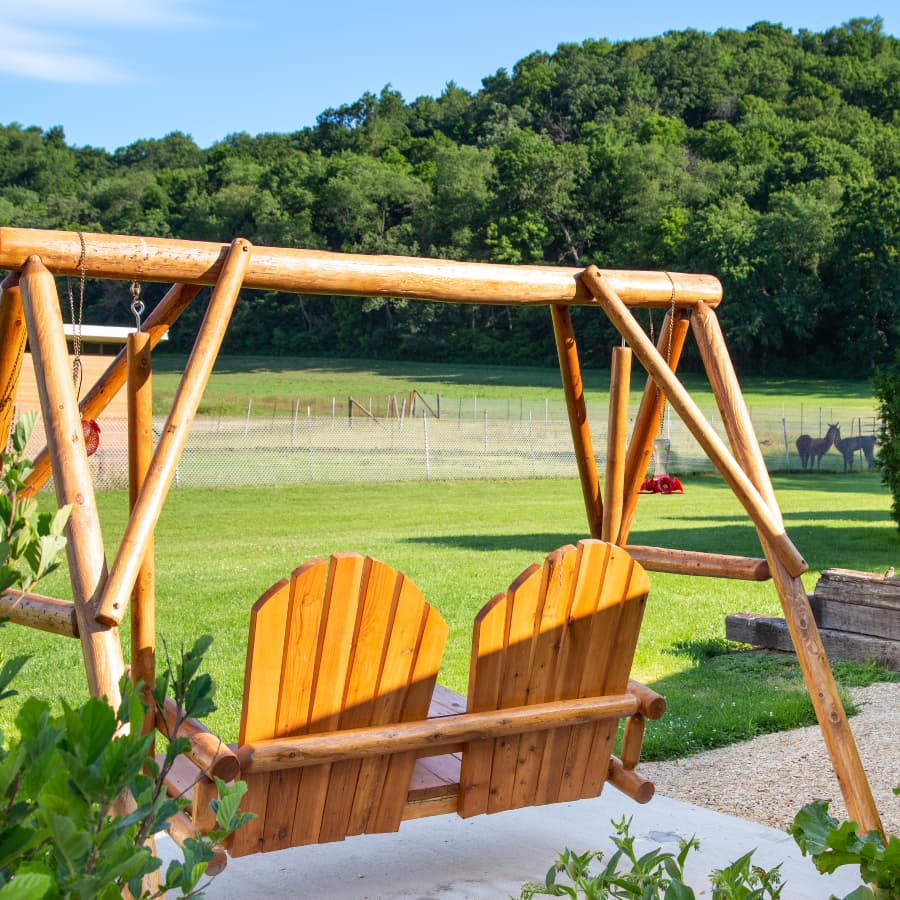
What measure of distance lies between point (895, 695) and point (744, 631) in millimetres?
1367

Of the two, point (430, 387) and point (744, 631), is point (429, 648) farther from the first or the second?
point (430, 387)

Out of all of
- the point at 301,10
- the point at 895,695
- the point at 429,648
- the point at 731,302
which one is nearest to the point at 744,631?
the point at 895,695

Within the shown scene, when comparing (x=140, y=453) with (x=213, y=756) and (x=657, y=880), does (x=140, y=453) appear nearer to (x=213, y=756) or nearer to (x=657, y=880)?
(x=213, y=756)

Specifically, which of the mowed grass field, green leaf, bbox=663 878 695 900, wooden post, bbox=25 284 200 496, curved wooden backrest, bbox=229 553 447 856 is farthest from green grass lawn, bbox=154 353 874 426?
green leaf, bbox=663 878 695 900

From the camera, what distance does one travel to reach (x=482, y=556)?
12422 mm

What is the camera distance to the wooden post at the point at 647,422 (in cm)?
464

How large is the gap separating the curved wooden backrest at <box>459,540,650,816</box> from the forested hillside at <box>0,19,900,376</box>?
191ft

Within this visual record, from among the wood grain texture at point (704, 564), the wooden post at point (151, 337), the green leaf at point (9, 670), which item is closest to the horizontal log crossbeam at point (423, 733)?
the wood grain texture at point (704, 564)

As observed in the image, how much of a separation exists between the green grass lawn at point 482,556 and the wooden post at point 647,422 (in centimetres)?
131

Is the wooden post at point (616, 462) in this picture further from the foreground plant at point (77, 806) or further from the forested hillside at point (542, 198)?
the forested hillside at point (542, 198)

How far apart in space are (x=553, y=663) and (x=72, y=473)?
62.2 inches

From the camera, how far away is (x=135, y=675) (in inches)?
133

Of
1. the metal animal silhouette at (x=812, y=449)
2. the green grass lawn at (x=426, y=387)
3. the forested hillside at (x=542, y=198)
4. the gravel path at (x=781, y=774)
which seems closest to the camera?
the gravel path at (x=781, y=774)

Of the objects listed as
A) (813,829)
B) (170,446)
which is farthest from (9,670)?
(170,446)
